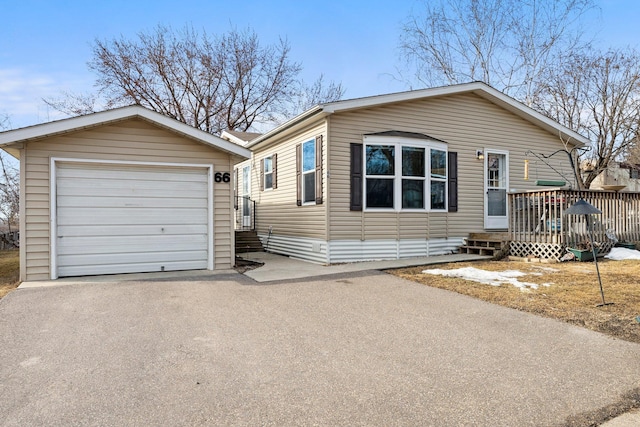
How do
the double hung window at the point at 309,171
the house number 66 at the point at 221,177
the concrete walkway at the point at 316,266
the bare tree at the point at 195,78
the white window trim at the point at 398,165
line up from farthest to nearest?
1. the bare tree at the point at 195,78
2. the double hung window at the point at 309,171
3. the white window trim at the point at 398,165
4. the house number 66 at the point at 221,177
5. the concrete walkway at the point at 316,266

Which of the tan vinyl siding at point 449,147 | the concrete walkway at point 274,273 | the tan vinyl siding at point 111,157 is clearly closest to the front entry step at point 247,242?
the concrete walkway at point 274,273

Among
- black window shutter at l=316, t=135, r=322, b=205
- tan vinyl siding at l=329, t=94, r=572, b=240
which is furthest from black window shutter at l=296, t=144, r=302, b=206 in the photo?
tan vinyl siding at l=329, t=94, r=572, b=240

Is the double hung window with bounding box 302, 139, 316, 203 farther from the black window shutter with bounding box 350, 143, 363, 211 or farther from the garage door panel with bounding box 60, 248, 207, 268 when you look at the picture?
the garage door panel with bounding box 60, 248, 207, 268

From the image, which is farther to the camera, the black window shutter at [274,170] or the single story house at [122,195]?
the black window shutter at [274,170]

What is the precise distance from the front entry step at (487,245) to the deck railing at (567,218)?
24 centimetres

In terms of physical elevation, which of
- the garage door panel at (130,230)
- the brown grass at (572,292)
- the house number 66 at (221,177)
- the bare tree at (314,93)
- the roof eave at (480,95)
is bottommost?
the brown grass at (572,292)

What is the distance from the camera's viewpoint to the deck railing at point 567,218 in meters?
8.71

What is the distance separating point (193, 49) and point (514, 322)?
2374cm

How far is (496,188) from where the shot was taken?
10.9 metres

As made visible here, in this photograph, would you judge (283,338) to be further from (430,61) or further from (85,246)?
(430,61)

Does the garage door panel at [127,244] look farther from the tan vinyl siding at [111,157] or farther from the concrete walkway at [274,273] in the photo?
the concrete walkway at [274,273]

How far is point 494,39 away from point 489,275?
17000mm

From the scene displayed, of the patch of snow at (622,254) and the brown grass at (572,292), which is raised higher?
the patch of snow at (622,254)

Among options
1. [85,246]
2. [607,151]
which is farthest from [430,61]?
[85,246]
